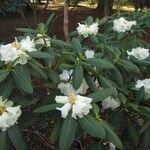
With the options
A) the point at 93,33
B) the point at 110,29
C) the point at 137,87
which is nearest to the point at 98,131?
the point at 137,87

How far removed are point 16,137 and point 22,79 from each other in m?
0.31

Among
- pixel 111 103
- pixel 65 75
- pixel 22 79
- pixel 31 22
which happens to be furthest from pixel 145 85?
pixel 31 22

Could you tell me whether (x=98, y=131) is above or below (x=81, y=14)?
above

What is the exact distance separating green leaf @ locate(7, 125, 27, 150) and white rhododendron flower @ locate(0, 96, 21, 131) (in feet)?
0.10

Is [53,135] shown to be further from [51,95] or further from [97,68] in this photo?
[97,68]

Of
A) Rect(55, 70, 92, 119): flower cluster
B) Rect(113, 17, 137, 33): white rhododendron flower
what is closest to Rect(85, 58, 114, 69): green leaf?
Rect(55, 70, 92, 119): flower cluster

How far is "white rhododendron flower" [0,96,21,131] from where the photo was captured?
237cm

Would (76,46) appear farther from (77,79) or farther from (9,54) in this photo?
(9,54)

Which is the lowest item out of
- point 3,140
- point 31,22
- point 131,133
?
point 31,22

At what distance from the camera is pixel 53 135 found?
95.2 inches

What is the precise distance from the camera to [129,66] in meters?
2.93

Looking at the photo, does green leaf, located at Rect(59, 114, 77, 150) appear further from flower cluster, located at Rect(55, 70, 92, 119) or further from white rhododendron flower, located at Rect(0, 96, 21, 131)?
white rhododendron flower, located at Rect(0, 96, 21, 131)

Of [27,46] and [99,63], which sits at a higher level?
[27,46]

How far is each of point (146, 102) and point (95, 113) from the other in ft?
2.01
